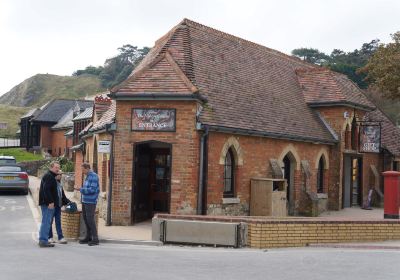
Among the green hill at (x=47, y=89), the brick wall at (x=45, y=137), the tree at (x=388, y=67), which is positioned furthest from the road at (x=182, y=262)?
the green hill at (x=47, y=89)

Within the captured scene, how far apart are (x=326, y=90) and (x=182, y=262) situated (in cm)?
1564

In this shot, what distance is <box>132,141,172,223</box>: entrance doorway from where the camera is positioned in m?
16.7

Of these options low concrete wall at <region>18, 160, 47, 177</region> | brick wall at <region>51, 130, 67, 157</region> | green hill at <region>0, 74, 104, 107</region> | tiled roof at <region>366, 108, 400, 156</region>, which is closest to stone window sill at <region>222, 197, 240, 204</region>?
tiled roof at <region>366, 108, 400, 156</region>

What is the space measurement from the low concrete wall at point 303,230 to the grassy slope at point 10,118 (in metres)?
75.0

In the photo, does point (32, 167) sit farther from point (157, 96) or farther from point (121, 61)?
point (121, 61)

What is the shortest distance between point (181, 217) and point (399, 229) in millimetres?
6209

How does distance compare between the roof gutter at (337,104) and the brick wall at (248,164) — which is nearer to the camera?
the brick wall at (248,164)

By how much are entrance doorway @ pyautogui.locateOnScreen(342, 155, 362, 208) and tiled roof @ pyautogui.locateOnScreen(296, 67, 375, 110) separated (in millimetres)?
2726

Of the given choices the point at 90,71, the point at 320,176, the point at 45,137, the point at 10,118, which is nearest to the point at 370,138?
the point at 320,176

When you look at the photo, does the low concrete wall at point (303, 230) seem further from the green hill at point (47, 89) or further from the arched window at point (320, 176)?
the green hill at point (47, 89)

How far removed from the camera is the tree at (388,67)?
99.0ft

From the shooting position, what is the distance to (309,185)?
20.6 m

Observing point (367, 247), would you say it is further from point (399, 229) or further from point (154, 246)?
point (154, 246)

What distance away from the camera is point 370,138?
76.9 feet
